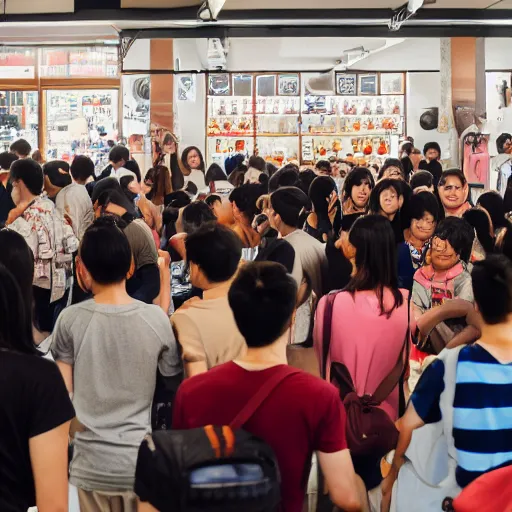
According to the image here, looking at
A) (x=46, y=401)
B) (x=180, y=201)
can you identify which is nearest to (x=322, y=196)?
(x=180, y=201)

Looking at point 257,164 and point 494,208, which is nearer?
point 494,208

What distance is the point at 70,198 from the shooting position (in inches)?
237

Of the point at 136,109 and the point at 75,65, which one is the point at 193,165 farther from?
the point at 75,65

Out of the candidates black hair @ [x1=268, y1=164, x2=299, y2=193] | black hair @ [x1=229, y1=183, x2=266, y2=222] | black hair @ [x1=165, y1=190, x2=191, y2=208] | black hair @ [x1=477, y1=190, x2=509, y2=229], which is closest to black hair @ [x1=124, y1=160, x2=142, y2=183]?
black hair @ [x1=165, y1=190, x2=191, y2=208]

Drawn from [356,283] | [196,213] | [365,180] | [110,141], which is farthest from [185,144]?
[356,283]

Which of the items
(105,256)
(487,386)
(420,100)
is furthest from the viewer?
(420,100)

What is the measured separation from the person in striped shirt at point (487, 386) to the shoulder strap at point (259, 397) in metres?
0.57

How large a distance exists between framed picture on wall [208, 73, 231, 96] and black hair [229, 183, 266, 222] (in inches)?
315

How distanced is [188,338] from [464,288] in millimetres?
1691

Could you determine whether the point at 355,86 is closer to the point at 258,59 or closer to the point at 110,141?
the point at 258,59

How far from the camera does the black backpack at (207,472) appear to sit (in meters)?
1.52

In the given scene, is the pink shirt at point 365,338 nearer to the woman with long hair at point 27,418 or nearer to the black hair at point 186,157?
the woman with long hair at point 27,418

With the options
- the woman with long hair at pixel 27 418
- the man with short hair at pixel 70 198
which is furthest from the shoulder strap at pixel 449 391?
the man with short hair at pixel 70 198

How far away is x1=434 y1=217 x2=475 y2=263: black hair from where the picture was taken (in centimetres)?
404
